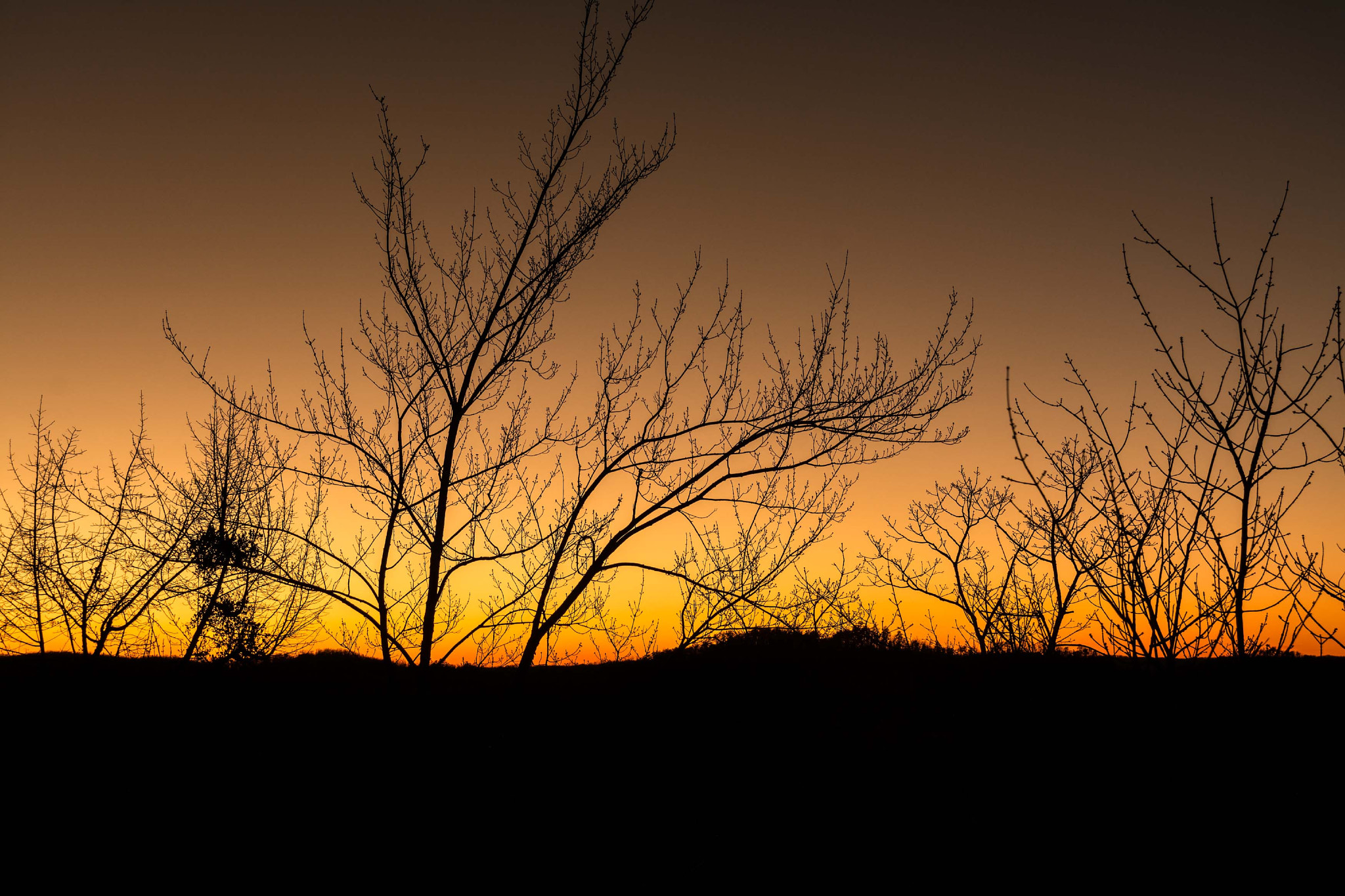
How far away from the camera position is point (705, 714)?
384 inches

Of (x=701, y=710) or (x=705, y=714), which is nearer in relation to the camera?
(x=705, y=714)

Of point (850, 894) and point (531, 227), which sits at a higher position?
point (531, 227)

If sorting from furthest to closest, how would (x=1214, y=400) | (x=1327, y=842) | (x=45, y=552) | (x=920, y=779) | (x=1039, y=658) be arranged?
(x=45, y=552), (x=1039, y=658), (x=920, y=779), (x=1327, y=842), (x=1214, y=400)

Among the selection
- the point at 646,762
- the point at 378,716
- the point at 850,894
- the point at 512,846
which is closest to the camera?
the point at 850,894

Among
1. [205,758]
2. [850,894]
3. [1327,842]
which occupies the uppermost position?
[205,758]

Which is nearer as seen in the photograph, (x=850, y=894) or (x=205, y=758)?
(x=850, y=894)

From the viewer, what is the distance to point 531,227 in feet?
26.1

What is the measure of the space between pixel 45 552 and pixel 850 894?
17532mm

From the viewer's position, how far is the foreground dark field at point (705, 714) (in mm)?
8016

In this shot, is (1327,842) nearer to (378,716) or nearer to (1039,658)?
(1039,658)

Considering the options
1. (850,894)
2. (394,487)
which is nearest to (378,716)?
(394,487)

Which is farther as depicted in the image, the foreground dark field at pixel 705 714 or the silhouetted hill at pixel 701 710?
the silhouetted hill at pixel 701 710

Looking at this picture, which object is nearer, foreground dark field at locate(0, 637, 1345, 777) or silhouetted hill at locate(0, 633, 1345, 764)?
foreground dark field at locate(0, 637, 1345, 777)

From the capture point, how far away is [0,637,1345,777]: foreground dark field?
316 inches
